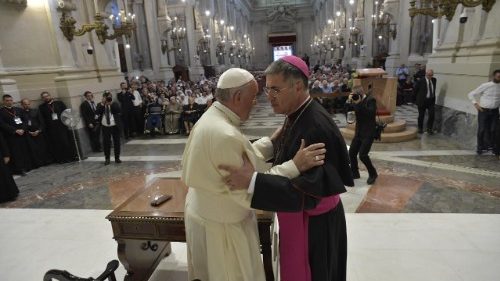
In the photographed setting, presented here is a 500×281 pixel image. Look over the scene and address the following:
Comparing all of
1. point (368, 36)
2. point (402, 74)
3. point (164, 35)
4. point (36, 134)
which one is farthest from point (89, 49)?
point (368, 36)

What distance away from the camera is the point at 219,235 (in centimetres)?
196

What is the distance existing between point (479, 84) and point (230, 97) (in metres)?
7.15

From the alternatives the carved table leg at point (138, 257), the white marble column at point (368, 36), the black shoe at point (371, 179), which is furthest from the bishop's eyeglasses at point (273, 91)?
the white marble column at point (368, 36)

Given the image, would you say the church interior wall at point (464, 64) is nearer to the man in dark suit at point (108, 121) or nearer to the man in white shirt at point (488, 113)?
the man in white shirt at point (488, 113)

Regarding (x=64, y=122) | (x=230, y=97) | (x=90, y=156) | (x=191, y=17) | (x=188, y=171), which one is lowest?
(x=90, y=156)

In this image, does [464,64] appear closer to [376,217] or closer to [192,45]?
[376,217]

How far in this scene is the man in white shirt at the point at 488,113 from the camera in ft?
20.3

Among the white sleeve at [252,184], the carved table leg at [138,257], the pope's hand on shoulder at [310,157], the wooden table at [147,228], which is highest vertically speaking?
the pope's hand on shoulder at [310,157]

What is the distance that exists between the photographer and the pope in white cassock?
139 inches

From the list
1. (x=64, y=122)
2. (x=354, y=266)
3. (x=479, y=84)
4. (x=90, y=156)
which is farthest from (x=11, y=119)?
(x=479, y=84)

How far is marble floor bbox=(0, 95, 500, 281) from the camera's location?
3213mm

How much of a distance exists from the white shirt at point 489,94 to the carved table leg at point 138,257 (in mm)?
6582

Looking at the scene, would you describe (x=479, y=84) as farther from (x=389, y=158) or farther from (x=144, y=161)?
(x=144, y=161)

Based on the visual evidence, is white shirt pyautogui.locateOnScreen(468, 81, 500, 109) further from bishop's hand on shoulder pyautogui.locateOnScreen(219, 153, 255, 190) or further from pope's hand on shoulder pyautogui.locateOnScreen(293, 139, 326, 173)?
bishop's hand on shoulder pyautogui.locateOnScreen(219, 153, 255, 190)
